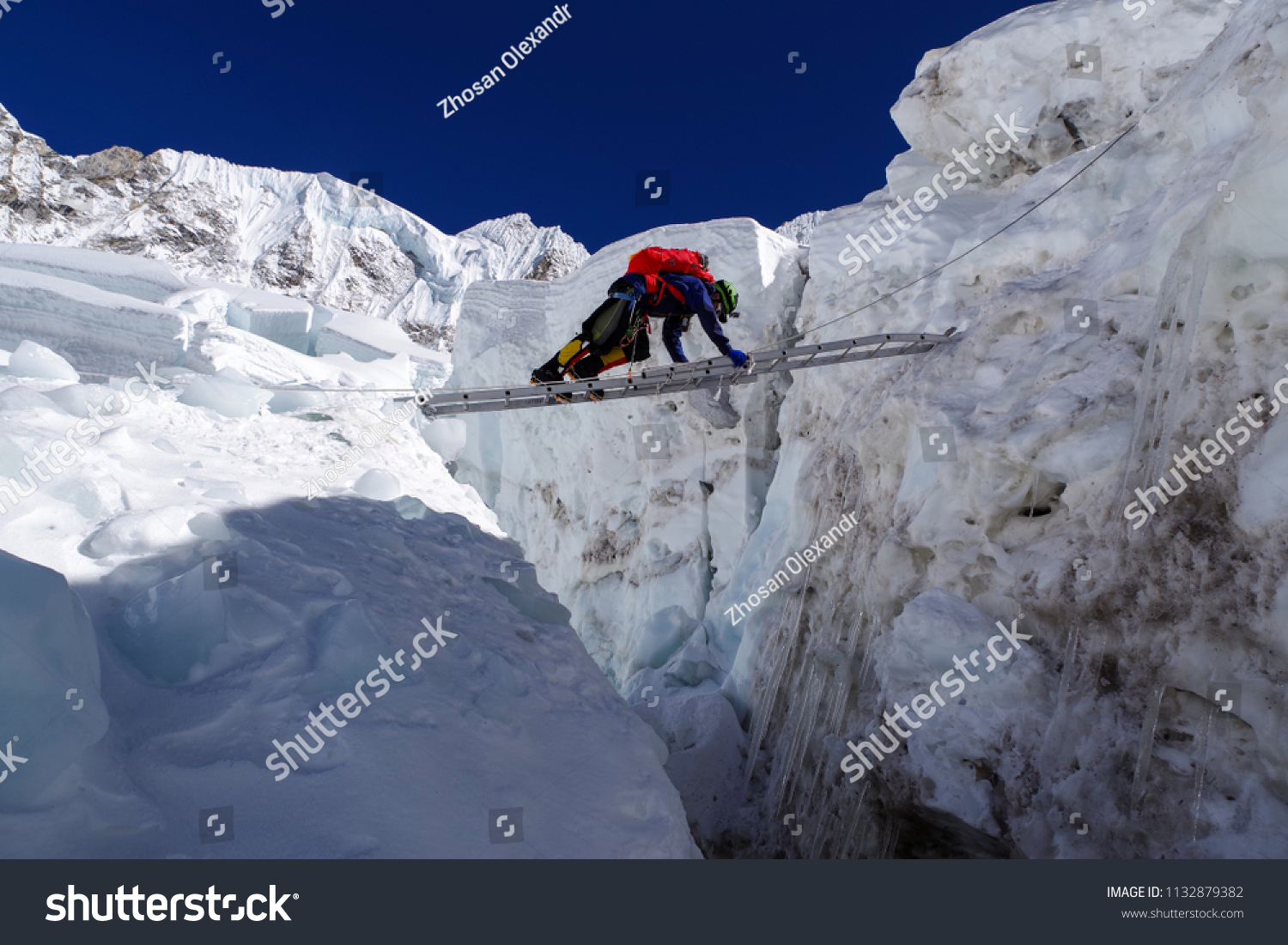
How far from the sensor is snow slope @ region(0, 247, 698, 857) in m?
1.90

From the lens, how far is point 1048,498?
13.8 feet

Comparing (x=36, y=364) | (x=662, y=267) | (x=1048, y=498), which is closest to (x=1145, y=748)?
(x=1048, y=498)

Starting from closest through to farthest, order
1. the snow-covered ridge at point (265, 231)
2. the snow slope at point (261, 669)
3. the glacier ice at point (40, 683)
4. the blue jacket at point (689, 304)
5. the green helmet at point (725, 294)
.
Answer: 1. the glacier ice at point (40, 683)
2. the snow slope at point (261, 669)
3. the blue jacket at point (689, 304)
4. the green helmet at point (725, 294)
5. the snow-covered ridge at point (265, 231)

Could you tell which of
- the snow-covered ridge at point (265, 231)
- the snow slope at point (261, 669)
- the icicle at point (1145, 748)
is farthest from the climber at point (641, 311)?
the snow-covered ridge at point (265, 231)

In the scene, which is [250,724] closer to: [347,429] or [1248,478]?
[1248,478]

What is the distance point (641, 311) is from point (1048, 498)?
2843mm

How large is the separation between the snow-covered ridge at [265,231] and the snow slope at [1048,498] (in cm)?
4384

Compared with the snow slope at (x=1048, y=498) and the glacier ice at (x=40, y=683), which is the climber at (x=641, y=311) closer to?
the snow slope at (x=1048, y=498)

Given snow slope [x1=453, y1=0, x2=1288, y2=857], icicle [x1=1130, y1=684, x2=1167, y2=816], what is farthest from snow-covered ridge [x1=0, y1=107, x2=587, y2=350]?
icicle [x1=1130, y1=684, x2=1167, y2=816]

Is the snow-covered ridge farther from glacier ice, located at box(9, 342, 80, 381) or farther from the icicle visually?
the icicle

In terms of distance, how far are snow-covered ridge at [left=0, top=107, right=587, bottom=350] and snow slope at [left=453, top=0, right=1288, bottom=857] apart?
43.8 meters

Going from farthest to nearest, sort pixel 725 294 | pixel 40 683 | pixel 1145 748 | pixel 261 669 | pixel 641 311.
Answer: pixel 725 294 → pixel 641 311 → pixel 1145 748 → pixel 261 669 → pixel 40 683

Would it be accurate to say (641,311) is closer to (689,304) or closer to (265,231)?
(689,304)

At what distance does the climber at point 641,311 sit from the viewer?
194 inches
